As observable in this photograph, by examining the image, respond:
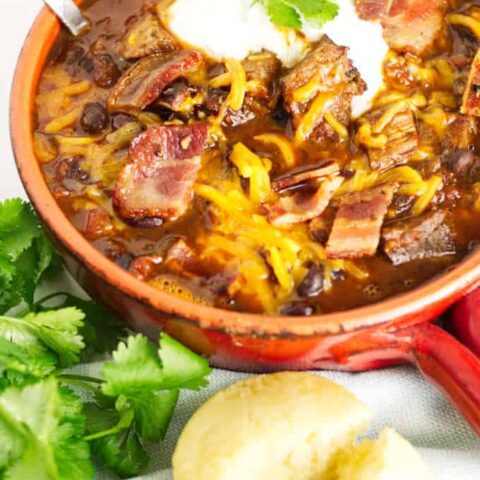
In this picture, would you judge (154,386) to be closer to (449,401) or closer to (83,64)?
(449,401)

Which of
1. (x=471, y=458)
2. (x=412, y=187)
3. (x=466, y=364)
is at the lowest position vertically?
(x=471, y=458)

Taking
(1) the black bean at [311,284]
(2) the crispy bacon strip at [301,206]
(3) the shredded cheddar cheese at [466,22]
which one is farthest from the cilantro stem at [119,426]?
(3) the shredded cheddar cheese at [466,22]

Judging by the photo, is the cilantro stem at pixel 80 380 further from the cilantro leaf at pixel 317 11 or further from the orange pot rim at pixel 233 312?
the cilantro leaf at pixel 317 11

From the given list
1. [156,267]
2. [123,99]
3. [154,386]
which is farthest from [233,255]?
[123,99]

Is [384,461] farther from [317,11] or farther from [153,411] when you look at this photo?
[317,11]

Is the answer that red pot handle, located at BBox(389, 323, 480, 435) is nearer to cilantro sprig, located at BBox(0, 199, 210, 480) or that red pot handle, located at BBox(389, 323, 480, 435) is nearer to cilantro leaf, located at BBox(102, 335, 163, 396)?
cilantro sprig, located at BBox(0, 199, 210, 480)

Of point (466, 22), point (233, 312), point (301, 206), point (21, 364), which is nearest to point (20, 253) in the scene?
point (21, 364)
